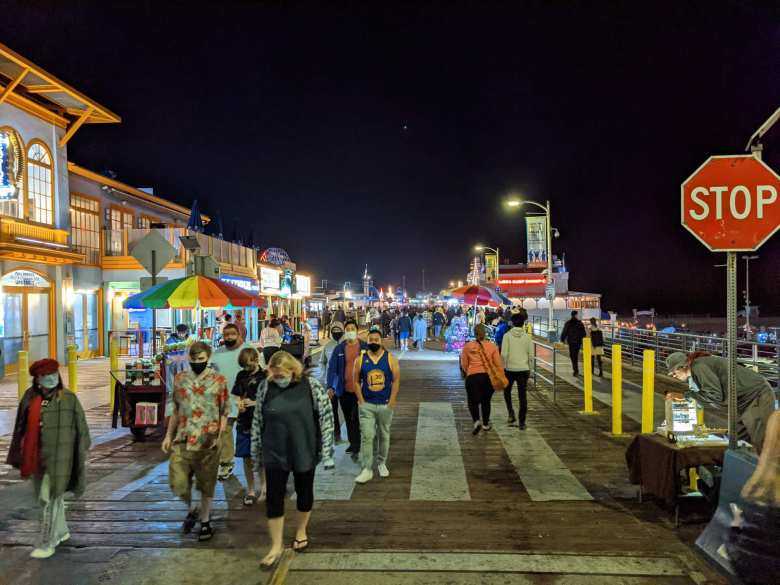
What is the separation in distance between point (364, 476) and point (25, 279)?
49.7 feet

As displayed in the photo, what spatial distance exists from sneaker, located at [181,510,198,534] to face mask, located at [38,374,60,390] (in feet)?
5.40

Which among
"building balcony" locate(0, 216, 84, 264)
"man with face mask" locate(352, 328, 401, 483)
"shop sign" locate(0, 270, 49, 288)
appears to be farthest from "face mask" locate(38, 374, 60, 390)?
"shop sign" locate(0, 270, 49, 288)

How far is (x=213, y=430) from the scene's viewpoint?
5176 mm

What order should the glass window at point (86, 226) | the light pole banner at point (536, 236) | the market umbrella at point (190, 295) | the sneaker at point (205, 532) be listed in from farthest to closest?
the light pole banner at point (536, 236)
the glass window at point (86, 226)
the market umbrella at point (190, 295)
the sneaker at point (205, 532)

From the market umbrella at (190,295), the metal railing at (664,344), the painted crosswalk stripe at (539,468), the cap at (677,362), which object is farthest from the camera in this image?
the metal railing at (664,344)

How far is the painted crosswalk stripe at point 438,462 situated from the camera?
6.26 metres

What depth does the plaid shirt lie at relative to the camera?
16.8 feet

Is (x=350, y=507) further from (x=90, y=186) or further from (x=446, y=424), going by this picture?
(x=90, y=186)

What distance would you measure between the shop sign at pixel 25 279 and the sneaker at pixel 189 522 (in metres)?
14.1

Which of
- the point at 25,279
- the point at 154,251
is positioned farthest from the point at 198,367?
the point at 25,279

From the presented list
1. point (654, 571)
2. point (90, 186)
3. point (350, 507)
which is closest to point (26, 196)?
point (90, 186)

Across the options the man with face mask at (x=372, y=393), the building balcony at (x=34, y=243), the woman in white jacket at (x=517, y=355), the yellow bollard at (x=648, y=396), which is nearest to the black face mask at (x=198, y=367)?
the man with face mask at (x=372, y=393)

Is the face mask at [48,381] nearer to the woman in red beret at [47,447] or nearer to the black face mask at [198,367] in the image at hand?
the woman in red beret at [47,447]

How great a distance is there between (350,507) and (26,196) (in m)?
A: 16.4
